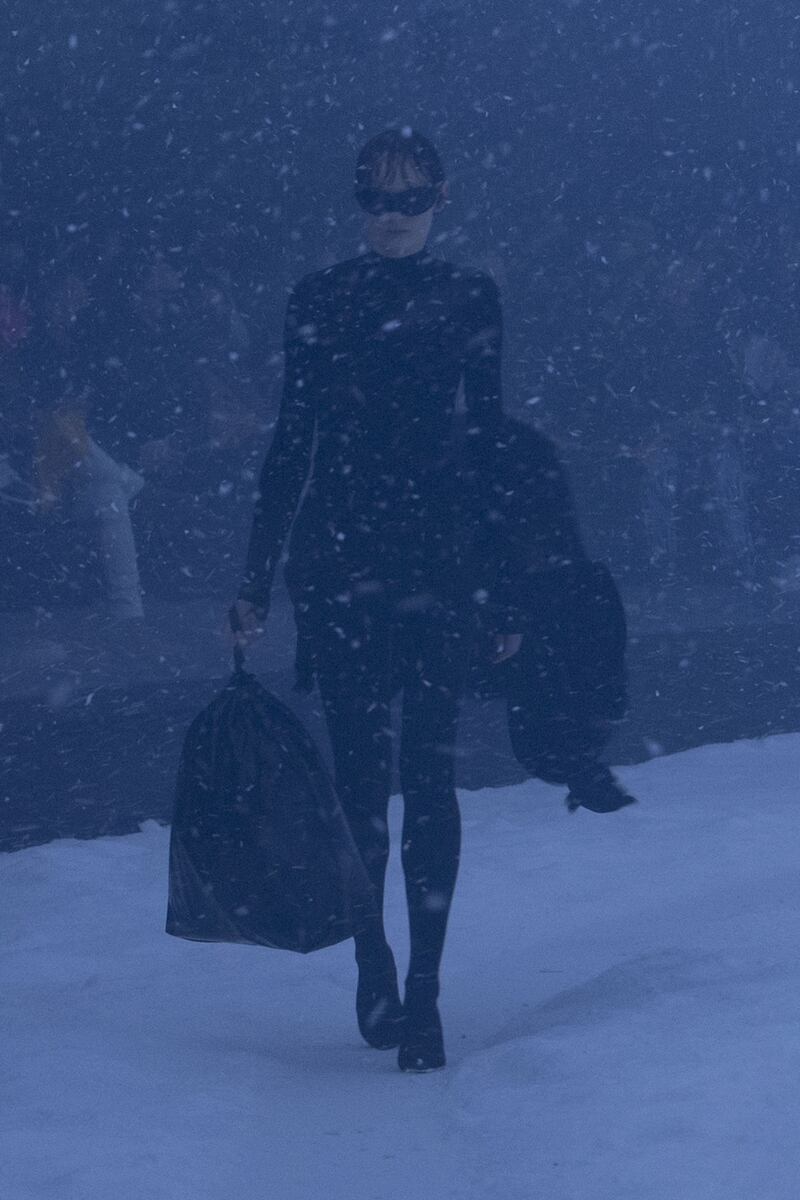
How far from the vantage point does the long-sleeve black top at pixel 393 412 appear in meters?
2.55

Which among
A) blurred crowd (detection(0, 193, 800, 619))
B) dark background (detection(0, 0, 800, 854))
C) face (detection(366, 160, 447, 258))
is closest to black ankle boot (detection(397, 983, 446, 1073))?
face (detection(366, 160, 447, 258))

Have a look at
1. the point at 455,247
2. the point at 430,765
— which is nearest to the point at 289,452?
the point at 430,765

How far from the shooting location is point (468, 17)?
7.14m

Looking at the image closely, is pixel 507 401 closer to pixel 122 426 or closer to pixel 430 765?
pixel 122 426

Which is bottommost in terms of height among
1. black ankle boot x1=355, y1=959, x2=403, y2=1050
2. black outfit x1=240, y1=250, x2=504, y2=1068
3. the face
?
black ankle boot x1=355, y1=959, x2=403, y2=1050

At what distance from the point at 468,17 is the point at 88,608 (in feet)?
11.3

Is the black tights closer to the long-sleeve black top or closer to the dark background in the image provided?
the long-sleeve black top

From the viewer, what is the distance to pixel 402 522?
8.34 feet

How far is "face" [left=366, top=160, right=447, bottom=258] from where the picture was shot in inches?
101

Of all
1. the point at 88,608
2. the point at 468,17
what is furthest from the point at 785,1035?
the point at 468,17

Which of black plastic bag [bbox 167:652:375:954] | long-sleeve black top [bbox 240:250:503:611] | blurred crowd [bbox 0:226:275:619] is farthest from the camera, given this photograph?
blurred crowd [bbox 0:226:275:619]

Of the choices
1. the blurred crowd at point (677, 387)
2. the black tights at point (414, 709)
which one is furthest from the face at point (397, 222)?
the blurred crowd at point (677, 387)

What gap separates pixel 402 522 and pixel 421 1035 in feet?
2.89

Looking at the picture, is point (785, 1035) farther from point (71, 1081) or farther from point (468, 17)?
point (468, 17)
